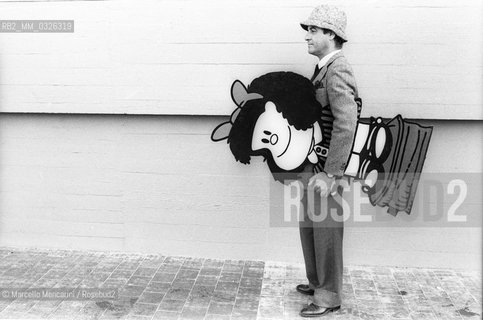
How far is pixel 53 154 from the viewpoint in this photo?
17.4 feet

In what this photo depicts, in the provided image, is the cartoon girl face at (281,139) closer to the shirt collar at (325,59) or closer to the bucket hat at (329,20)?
the shirt collar at (325,59)

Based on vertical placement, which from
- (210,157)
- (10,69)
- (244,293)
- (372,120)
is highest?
(10,69)

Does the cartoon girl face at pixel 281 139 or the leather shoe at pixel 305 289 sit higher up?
the cartoon girl face at pixel 281 139

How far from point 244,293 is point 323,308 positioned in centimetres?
69

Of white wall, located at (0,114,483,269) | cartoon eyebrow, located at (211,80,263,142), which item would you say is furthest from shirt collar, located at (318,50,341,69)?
white wall, located at (0,114,483,269)

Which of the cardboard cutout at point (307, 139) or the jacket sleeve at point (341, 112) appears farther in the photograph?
the cardboard cutout at point (307, 139)

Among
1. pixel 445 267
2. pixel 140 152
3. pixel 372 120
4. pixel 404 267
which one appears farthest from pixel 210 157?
pixel 445 267

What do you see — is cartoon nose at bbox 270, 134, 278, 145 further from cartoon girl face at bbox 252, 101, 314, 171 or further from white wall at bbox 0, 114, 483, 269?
white wall at bbox 0, 114, 483, 269

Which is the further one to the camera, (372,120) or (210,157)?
(210,157)

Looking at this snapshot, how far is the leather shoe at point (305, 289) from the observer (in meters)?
4.39

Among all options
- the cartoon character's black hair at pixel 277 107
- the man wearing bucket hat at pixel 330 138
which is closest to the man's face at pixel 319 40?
the man wearing bucket hat at pixel 330 138

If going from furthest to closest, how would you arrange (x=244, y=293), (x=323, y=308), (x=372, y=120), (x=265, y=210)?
(x=265, y=210) → (x=372, y=120) → (x=244, y=293) → (x=323, y=308)

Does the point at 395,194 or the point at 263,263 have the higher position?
the point at 395,194

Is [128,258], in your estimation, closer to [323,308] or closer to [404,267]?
[323,308]
